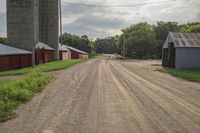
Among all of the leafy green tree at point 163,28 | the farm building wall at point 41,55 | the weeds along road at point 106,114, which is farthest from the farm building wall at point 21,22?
the leafy green tree at point 163,28

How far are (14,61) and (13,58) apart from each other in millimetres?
408

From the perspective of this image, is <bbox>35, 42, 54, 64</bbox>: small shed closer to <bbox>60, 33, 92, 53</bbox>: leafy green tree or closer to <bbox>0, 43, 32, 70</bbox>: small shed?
<bbox>0, 43, 32, 70</bbox>: small shed

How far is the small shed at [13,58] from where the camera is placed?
38.6 m

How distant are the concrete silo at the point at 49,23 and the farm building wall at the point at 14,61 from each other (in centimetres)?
2247

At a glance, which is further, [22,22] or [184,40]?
[22,22]

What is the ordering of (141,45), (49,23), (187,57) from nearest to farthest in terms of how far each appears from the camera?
(187,57)
(49,23)
(141,45)

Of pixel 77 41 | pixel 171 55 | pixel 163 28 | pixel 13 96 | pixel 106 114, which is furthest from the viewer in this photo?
pixel 77 41

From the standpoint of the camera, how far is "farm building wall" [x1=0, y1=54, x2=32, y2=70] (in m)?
38.6

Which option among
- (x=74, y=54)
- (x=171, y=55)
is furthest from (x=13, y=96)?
A: (x=74, y=54)

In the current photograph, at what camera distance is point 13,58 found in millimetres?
41625

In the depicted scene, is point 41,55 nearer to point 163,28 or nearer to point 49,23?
point 49,23

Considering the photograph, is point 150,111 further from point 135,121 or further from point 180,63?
point 180,63

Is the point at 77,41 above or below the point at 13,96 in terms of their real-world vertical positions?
above

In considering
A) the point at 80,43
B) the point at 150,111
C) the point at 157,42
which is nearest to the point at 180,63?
the point at 150,111
